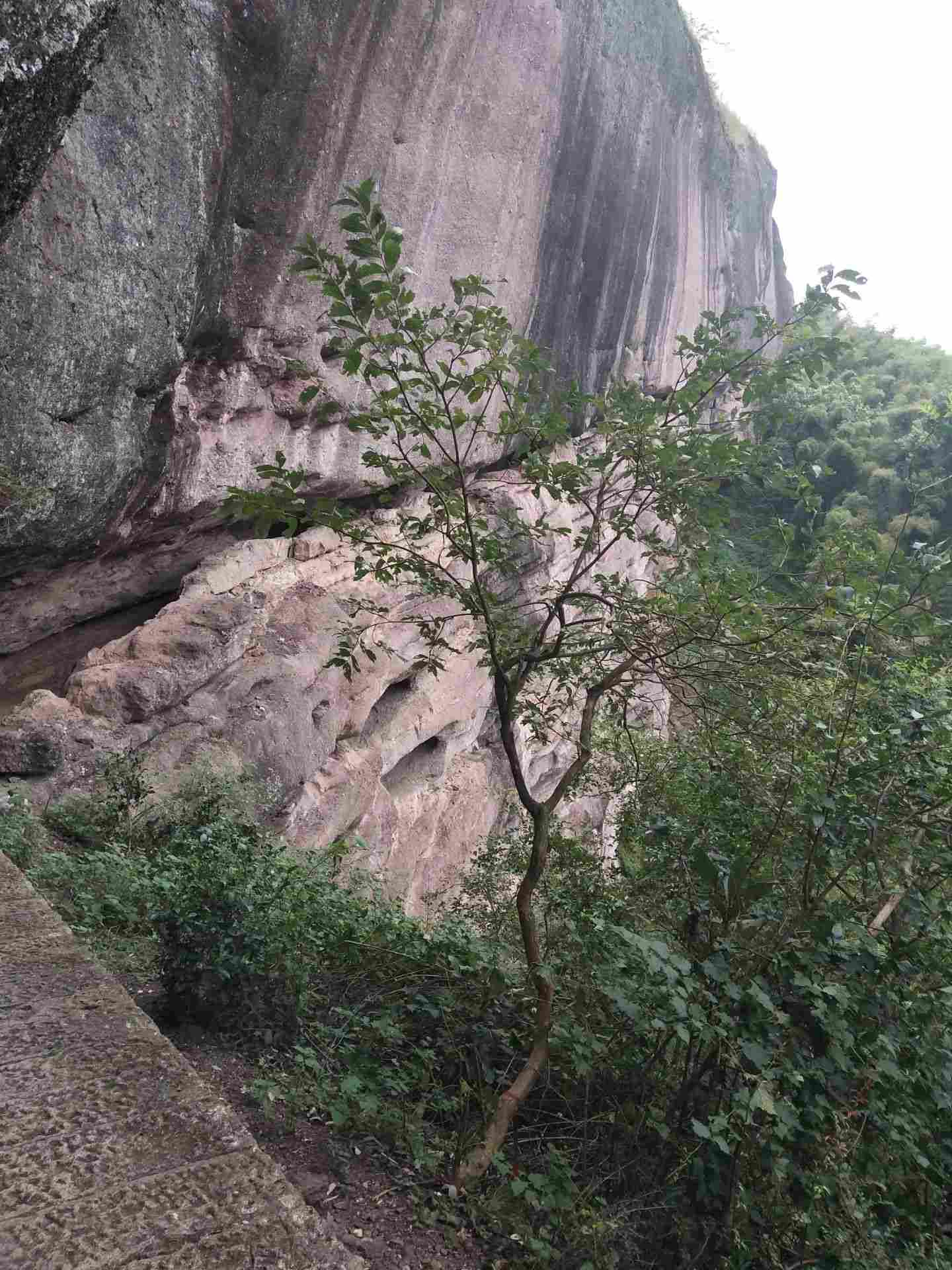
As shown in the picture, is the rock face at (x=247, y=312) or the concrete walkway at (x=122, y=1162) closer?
the concrete walkway at (x=122, y=1162)

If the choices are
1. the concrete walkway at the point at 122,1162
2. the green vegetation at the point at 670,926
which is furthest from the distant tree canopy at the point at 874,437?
the concrete walkway at the point at 122,1162

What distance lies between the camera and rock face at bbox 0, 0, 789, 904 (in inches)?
223

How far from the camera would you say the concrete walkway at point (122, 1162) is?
141 cm

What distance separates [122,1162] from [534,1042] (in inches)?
58.5

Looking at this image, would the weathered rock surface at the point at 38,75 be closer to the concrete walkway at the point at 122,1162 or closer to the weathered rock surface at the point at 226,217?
the weathered rock surface at the point at 226,217

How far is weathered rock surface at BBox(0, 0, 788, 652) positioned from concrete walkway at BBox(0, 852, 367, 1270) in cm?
297

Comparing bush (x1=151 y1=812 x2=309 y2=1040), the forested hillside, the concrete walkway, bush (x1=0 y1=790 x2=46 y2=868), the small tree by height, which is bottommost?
bush (x1=0 y1=790 x2=46 y2=868)

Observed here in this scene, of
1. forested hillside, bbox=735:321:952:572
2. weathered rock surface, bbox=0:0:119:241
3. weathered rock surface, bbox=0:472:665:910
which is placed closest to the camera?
weathered rock surface, bbox=0:0:119:241

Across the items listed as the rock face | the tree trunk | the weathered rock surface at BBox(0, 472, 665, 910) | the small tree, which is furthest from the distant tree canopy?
the tree trunk

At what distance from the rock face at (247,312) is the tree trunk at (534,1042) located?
1152 mm

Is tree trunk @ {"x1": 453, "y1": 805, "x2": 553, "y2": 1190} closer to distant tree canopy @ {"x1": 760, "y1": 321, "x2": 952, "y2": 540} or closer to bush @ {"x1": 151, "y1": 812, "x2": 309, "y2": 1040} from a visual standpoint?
bush @ {"x1": 151, "y1": 812, "x2": 309, "y2": 1040}

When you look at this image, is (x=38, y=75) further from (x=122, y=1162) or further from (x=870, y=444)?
(x=870, y=444)

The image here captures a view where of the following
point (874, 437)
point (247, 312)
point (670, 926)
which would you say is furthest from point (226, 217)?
point (874, 437)

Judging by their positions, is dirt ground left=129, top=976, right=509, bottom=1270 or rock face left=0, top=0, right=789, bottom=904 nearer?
dirt ground left=129, top=976, right=509, bottom=1270
